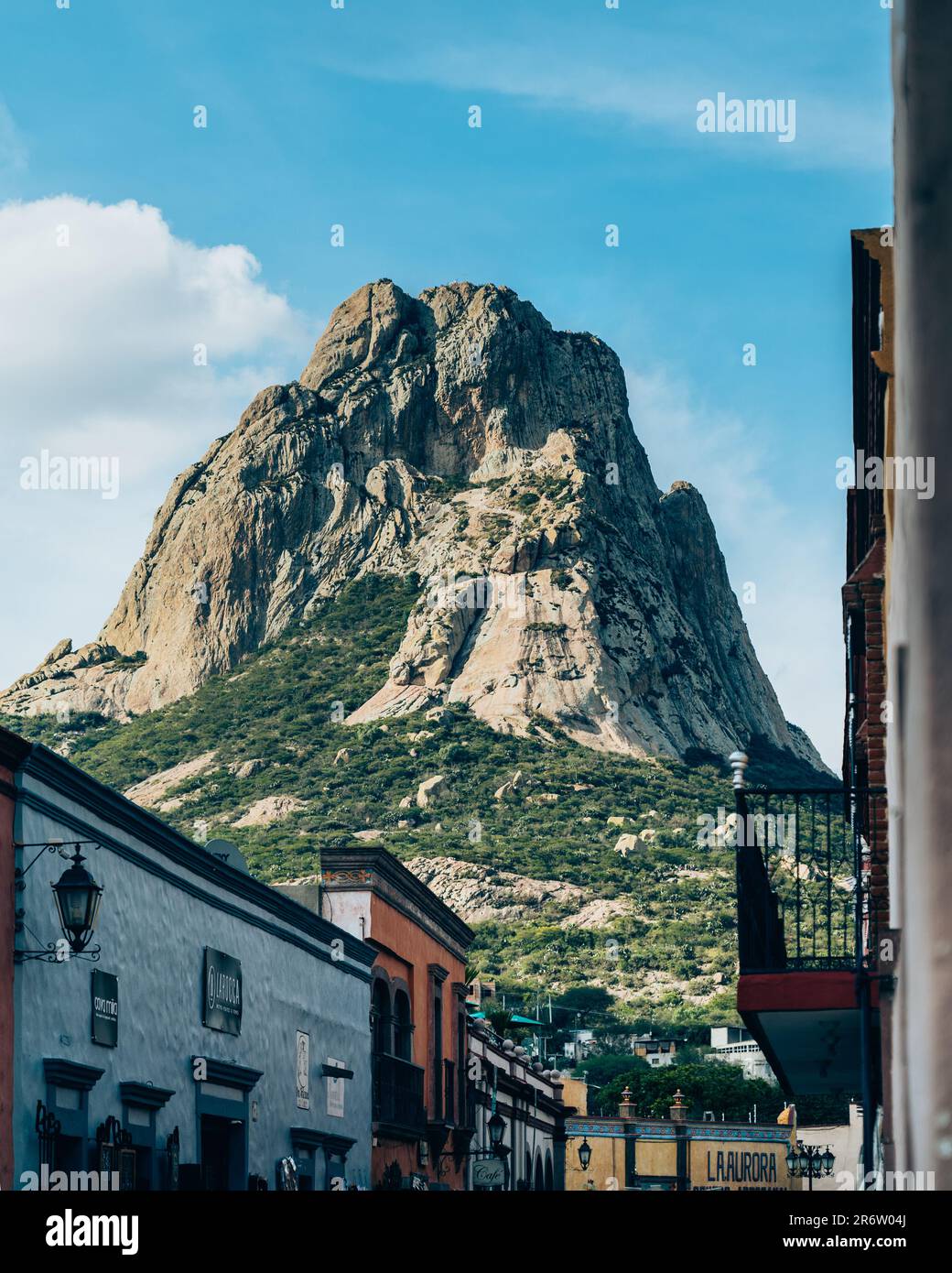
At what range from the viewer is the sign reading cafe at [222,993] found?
19547mm

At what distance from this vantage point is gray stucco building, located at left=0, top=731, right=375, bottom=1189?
14266mm

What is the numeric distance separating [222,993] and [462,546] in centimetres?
12560

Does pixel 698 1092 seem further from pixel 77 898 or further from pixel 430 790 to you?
pixel 77 898

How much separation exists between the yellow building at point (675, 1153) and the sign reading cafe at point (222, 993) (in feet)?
126

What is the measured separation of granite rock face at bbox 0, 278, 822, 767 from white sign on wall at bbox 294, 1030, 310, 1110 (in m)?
107

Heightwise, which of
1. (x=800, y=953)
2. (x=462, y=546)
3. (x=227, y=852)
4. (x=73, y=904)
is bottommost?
(x=800, y=953)

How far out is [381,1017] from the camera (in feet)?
95.0

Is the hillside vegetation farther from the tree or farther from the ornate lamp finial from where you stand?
the ornate lamp finial

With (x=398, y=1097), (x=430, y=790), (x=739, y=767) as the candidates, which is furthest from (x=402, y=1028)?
(x=430, y=790)

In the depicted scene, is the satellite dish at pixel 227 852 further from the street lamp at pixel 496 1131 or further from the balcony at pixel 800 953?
the street lamp at pixel 496 1131

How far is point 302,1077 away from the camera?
78.0 feet

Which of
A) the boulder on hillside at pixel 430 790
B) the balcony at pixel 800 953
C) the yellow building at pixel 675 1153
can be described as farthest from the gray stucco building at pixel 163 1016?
the boulder on hillside at pixel 430 790
